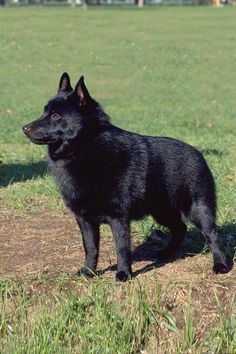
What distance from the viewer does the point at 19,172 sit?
31.6 feet

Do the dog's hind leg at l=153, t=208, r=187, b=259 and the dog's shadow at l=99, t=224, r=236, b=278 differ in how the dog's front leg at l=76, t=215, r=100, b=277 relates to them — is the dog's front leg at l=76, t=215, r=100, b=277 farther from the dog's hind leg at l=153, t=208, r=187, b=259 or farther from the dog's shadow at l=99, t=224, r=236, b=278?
the dog's hind leg at l=153, t=208, r=187, b=259

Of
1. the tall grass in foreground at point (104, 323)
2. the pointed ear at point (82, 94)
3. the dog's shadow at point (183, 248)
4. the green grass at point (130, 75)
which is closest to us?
the tall grass in foreground at point (104, 323)

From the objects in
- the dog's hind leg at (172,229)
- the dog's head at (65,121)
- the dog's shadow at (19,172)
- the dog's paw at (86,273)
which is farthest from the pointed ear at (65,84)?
the dog's shadow at (19,172)

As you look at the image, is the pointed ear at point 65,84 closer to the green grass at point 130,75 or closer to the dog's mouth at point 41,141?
the dog's mouth at point 41,141

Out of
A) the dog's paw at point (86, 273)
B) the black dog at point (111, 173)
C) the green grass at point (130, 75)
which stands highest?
the black dog at point (111, 173)

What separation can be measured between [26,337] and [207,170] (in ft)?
6.29

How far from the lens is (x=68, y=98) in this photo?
552 cm

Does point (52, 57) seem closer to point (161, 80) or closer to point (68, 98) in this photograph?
point (161, 80)

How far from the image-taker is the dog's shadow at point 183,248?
20.1 feet

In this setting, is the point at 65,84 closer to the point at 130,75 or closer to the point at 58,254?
the point at 58,254

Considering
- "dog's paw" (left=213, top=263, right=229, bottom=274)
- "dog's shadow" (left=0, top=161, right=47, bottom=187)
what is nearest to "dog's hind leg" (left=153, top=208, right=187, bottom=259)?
"dog's paw" (left=213, top=263, right=229, bottom=274)

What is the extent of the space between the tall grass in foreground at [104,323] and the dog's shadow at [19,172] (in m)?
3.70

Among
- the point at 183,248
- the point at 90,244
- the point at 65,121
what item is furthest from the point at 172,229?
the point at 65,121

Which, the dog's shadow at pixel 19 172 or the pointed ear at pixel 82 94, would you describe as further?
the dog's shadow at pixel 19 172
